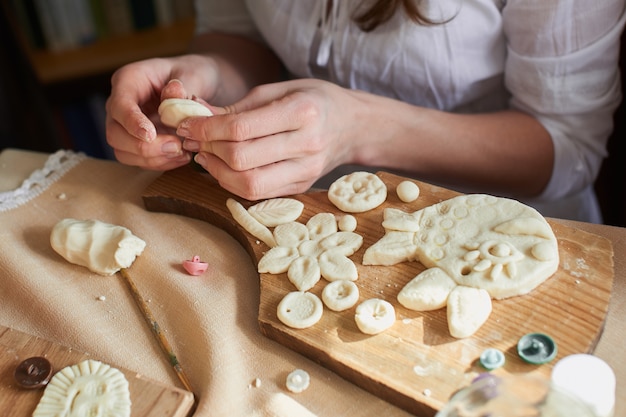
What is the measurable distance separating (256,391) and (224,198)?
0.34 metres

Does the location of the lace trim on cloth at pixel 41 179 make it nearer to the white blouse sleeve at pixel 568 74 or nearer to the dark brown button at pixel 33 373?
the dark brown button at pixel 33 373

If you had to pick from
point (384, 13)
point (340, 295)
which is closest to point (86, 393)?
point (340, 295)

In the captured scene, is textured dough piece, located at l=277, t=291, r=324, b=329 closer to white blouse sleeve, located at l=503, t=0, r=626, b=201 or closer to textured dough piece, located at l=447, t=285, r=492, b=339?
textured dough piece, located at l=447, t=285, r=492, b=339

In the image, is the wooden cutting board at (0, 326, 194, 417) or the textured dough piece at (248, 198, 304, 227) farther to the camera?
the textured dough piece at (248, 198, 304, 227)

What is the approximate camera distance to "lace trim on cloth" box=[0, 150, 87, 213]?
1032mm

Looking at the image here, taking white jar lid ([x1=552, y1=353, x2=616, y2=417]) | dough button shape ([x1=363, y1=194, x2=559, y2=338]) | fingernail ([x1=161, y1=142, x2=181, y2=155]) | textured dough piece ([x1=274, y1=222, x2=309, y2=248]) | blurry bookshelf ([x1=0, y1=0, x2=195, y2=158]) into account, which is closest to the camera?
white jar lid ([x1=552, y1=353, x2=616, y2=417])

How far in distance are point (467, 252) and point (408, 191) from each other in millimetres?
140

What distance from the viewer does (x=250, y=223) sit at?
2.89ft

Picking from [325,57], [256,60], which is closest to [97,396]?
[325,57]

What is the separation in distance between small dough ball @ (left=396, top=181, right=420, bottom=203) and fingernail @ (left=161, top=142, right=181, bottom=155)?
1.07 ft

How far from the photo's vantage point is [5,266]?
90 cm

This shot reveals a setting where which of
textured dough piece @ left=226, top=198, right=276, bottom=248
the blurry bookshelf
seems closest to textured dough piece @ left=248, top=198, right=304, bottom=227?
textured dough piece @ left=226, top=198, right=276, bottom=248

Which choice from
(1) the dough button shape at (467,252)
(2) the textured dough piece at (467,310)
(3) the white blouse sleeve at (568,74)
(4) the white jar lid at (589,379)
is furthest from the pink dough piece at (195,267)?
(3) the white blouse sleeve at (568,74)

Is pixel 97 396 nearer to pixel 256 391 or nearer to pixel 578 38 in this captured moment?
pixel 256 391
